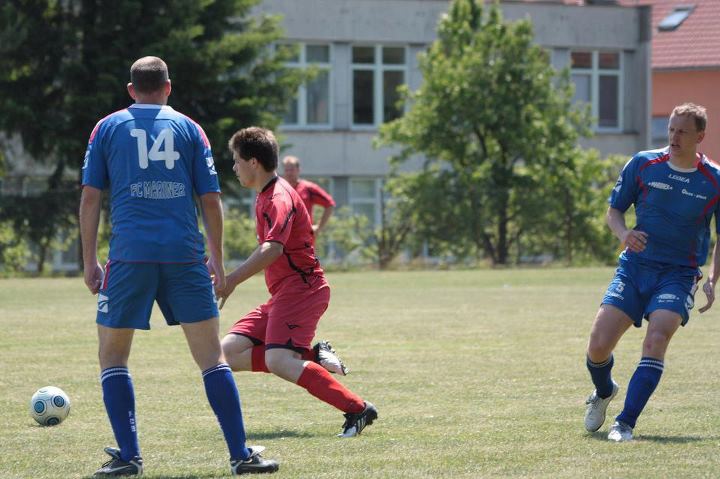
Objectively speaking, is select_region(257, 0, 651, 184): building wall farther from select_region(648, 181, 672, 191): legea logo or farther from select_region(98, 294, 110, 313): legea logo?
select_region(98, 294, 110, 313): legea logo

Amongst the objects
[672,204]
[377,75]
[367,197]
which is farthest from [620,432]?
[377,75]

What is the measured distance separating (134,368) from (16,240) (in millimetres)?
20414

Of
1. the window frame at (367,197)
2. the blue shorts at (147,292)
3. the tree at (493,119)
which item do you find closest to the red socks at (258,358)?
the blue shorts at (147,292)

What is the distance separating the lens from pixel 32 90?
31125mm

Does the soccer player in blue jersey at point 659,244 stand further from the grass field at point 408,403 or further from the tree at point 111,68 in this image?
the tree at point 111,68

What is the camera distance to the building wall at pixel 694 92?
183 feet

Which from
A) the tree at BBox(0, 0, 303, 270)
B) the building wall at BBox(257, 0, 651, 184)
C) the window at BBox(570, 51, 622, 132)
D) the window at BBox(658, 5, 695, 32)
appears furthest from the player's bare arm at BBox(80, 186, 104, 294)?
the window at BBox(658, 5, 695, 32)

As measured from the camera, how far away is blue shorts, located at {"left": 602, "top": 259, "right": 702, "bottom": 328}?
8.30 m

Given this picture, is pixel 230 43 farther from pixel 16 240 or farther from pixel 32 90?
pixel 16 240

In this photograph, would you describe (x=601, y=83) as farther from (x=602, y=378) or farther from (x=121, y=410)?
(x=121, y=410)

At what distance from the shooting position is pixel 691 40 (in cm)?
5650

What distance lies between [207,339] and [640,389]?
9.06 ft

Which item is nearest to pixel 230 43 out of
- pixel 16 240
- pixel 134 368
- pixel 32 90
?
pixel 32 90

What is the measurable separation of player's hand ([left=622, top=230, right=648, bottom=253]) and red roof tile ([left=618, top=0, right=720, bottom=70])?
48.2 meters
